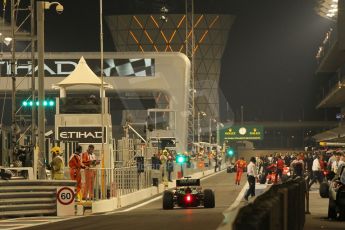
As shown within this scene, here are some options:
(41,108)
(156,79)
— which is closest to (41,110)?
(41,108)

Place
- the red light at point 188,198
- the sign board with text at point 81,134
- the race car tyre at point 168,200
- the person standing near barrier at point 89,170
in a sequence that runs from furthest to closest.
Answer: the sign board with text at point 81,134 < the red light at point 188,198 < the race car tyre at point 168,200 < the person standing near barrier at point 89,170

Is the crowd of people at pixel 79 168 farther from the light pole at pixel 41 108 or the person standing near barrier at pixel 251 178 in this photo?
the person standing near barrier at pixel 251 178

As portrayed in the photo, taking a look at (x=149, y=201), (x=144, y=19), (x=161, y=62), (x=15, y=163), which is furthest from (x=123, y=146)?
(x=144, y=19)

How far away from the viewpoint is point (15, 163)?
30.8 metres

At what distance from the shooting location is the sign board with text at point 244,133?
127 meters

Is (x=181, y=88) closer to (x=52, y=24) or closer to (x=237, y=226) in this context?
(x=52, y=24)

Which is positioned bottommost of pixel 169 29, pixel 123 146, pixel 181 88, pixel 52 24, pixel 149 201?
pixel 149 201

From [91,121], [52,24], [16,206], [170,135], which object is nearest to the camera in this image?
[16,206]

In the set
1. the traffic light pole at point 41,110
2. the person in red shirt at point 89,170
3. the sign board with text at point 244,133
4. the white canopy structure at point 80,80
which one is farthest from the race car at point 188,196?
the sign board with text at point 244,133

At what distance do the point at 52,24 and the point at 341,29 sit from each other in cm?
4335

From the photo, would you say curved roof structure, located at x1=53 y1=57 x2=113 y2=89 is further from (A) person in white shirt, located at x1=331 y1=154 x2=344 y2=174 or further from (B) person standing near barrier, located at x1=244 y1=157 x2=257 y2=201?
(A) person in white shirt, located at x1=331 y1=154 x2=344 y2=174

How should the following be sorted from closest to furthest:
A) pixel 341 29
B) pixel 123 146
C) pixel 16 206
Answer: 1. pixel 16 206
2. pixel 123 146
3. pixel 341 29

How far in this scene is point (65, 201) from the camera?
25.1 meters

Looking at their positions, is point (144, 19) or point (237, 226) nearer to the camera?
point (237, 226)
